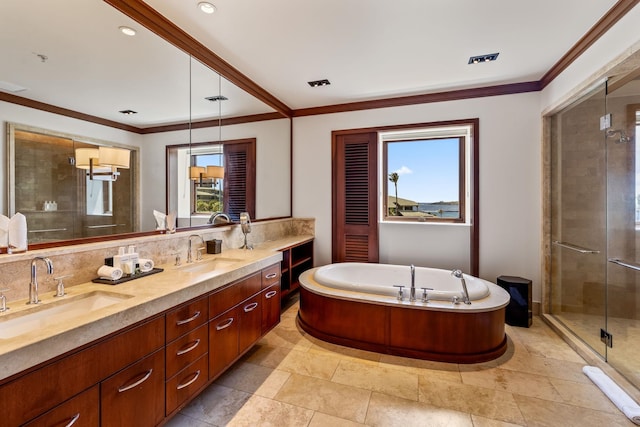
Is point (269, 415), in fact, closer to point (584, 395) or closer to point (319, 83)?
point (584, 395)

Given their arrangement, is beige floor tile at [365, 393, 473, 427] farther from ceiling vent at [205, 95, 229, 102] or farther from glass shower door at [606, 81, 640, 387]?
ceiling vent at [205, 95, 229, 102]

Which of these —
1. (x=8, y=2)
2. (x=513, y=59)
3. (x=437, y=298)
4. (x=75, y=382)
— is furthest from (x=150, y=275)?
(x=513, y=59)

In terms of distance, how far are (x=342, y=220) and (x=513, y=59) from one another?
2.61 meters

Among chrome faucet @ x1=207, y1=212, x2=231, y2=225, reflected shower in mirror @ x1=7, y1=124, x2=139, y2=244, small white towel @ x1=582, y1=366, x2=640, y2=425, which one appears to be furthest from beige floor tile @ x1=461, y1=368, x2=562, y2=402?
reflected shower in mirror @ x1=7, y1=124, x2=139, y2=244

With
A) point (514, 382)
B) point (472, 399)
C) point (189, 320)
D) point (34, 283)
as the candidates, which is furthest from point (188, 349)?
point (514, 382)

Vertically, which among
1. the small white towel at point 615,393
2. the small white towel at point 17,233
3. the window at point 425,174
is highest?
the window at point 425,174

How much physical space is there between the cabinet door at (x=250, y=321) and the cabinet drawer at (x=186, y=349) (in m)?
0.37

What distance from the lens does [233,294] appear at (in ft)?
6.46

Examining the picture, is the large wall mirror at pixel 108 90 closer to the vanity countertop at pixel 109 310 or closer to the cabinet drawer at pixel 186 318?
the vanity countertop at pixel 109 310

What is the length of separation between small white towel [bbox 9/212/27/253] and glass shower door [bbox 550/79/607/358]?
13.4 ft

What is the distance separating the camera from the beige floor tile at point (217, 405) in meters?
1.76

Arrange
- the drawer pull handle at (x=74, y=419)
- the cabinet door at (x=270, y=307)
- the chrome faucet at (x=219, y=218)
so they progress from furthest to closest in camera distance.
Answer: the chrome faucet at (x=219, y=218), the cabinet door at (x=270, y=307), the drawer pull handle at (x=74, y=419)

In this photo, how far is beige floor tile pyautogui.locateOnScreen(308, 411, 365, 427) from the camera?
1705 millimetres

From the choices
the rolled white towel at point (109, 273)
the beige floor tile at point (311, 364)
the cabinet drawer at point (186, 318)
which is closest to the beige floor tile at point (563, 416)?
the beige floor tile at point (311, 364)
